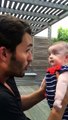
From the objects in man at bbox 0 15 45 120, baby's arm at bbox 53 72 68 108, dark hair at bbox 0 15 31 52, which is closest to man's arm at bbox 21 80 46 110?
baby's arm at bbox 53 72 68 108

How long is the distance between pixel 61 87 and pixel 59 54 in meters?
0.42

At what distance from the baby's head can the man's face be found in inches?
37.4

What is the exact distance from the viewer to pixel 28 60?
159cm

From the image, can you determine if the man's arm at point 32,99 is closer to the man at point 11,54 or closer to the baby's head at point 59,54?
the baby's head at point 59,54

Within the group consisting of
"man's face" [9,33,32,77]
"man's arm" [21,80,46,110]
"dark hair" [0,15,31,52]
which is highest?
"dark hair" [0,15,31,52]

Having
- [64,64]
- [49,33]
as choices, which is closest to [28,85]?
[49,33]

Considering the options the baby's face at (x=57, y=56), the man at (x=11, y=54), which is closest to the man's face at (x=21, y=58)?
the man at (x=11, y=54)

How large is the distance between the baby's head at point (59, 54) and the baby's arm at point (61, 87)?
8.7 inches

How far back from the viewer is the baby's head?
251 centimetres

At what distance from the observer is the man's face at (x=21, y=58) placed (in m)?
1.51

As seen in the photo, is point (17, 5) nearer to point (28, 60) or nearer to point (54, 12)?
point (54, 12)

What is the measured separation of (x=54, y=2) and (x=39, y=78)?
460 cm

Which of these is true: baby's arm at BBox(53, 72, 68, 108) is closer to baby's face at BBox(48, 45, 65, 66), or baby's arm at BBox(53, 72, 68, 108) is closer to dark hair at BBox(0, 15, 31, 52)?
baby's face at BBox(48, 45, 65, 66)

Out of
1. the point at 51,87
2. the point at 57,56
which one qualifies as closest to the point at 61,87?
the point at 51,87
